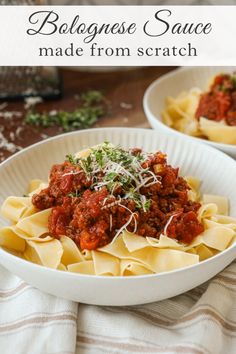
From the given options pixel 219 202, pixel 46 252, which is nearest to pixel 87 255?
pixel 46 252

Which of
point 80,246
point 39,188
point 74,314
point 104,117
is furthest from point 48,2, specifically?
point 74,314

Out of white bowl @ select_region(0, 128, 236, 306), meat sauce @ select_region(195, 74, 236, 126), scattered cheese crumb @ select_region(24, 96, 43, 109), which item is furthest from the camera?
scattered cheese crumb @ select_region(24, 96, 43, 109)

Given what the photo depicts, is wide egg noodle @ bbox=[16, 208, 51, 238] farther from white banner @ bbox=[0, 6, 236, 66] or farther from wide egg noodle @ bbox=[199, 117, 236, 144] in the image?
white banner @ bbox=[0, 6, 236, 66]

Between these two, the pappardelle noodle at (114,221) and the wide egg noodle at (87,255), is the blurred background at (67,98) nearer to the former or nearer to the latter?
the pappardelle noodle at (114,221)

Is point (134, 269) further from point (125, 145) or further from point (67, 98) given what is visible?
point (67, 98)

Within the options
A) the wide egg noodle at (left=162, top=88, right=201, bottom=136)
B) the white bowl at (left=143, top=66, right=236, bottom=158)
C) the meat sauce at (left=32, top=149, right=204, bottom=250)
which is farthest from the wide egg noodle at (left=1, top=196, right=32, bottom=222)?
the wide egg noodle at (left=162, top=88, right=201, bottom=136)

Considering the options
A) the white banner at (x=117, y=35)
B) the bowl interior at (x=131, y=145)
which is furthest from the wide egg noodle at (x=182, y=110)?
the bowl interior at (x=131, y=145)

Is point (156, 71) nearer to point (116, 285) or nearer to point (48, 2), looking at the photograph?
point (48, 2)
